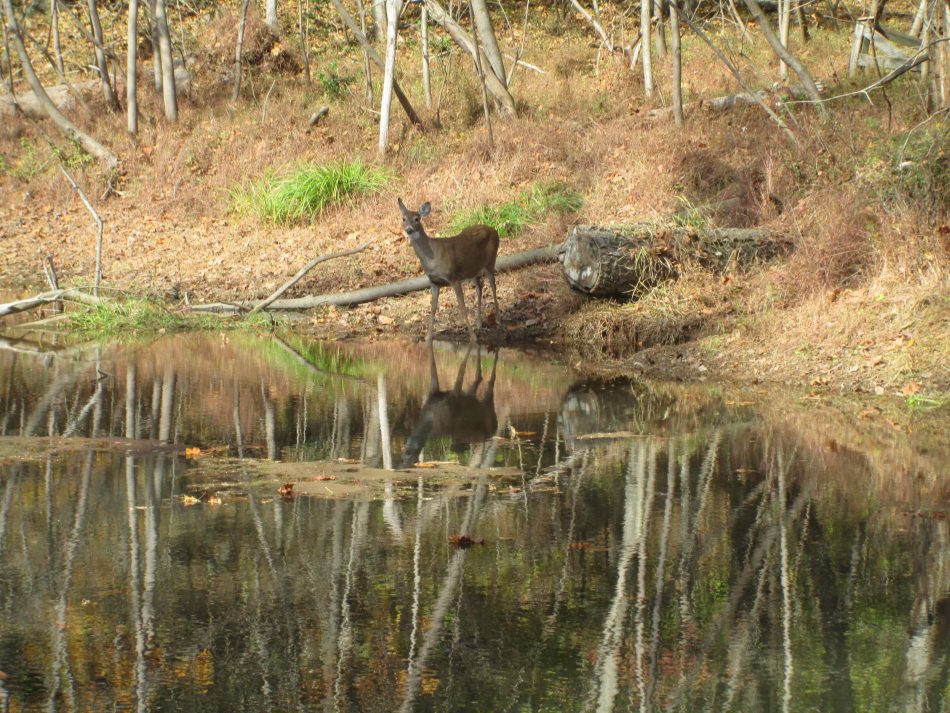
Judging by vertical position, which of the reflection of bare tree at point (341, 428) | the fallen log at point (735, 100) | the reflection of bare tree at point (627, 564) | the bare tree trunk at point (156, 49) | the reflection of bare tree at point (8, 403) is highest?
the bare tree trunk at point (156, 49)

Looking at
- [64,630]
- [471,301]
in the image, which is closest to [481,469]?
[64,630]

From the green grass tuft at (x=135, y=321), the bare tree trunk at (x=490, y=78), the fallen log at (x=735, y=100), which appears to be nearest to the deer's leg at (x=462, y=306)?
the green grass tuft at (x=135, y=321)

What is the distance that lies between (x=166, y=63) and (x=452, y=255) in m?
14.3

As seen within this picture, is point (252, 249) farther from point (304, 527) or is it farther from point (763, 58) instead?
point (304, 527)

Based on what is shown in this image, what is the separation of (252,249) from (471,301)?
5.74m

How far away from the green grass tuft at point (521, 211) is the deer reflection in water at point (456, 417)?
6.75m

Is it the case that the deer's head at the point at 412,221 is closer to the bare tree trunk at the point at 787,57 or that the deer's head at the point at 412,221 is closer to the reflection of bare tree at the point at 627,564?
the bare tree trunk at the point at 787,57

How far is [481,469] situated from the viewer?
8.86 meters

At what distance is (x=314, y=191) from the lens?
72.6 ft

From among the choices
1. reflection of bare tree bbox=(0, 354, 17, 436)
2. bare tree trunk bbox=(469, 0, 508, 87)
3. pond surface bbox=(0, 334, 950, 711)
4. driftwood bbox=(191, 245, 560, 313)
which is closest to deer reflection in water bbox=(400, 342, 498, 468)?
pond surface bbox=(0, 334, 950, 711)

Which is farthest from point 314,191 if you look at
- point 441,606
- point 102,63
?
point 441,606

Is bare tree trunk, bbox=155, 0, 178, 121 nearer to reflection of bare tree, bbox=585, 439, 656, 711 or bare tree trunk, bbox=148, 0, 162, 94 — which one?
bare tree trunk, bbox=148, 0, 162, 94

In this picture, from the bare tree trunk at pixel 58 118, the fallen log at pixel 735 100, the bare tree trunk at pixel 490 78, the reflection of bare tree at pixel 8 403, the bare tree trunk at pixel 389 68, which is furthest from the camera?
the bare tree trunk at pixel 58 118

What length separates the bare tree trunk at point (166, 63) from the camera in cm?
2670
